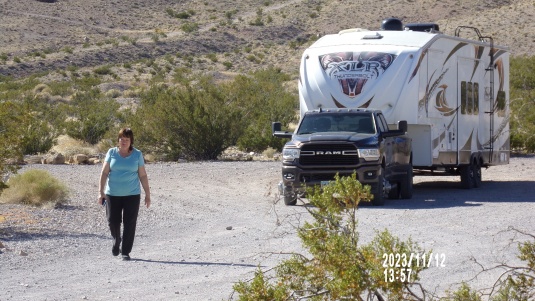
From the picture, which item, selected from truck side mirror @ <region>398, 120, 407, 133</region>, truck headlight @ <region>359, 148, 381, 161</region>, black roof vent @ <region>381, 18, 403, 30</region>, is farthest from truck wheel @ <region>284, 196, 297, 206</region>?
black roof vent @ <region>381, 18, 403, 30</region>

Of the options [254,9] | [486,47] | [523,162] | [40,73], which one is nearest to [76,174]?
[486,47]

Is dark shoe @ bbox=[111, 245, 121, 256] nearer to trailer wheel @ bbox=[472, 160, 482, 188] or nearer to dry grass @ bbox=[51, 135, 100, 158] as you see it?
trailer wheel @ bbox=[472, 160, 482, 188]

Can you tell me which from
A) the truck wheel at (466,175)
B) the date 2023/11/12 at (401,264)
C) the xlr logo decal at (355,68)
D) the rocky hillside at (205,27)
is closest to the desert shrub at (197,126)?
the truck wheel at (466,175)

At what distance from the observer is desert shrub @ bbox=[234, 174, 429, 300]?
5504mm

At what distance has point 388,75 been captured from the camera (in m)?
17.9

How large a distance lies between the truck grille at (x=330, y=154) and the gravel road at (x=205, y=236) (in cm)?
96

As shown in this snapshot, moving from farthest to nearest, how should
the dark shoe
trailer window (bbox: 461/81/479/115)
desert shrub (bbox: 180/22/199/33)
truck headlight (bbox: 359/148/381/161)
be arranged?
desert shrub (bbox: 180/22/199/33) → trailer window (bbox: 461/81/479/115) → truck headlight (bbox: 359/148/381/161) → the dark shoe

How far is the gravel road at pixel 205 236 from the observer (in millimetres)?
9391

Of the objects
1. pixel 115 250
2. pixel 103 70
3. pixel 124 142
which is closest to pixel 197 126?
pixel 124 142

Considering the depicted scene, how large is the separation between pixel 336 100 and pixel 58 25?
61.7 meters

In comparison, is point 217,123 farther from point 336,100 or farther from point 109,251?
point 109,251

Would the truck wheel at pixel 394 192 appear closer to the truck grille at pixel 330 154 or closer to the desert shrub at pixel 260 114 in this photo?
the truck grille at pixel 330 154

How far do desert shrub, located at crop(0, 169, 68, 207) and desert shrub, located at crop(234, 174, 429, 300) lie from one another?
11.5 meters

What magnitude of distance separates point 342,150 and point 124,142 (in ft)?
19.5
